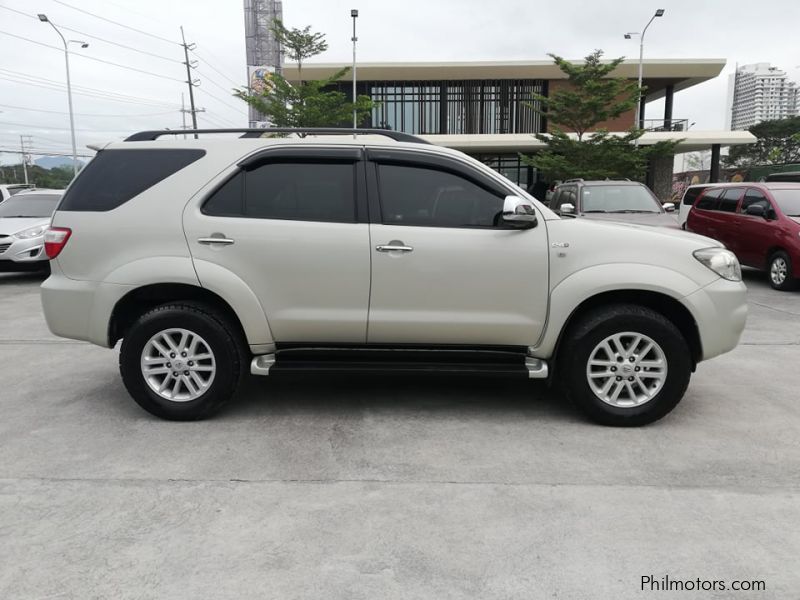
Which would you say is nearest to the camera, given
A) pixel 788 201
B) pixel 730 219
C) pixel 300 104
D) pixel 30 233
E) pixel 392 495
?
pixel 392 495

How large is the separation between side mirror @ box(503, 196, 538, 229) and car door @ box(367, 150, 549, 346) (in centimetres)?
7

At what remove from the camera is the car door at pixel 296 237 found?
4.12m

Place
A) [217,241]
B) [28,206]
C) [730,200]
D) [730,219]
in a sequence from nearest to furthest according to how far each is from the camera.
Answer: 1. [217,241]
2. [730,219]
3. [730,200]
4. [28,206]

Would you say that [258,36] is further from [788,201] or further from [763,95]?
[763,95]

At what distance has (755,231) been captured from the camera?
34.6ft

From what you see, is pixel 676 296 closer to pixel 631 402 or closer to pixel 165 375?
pixel 631 402

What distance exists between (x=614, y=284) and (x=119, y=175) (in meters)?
3.45

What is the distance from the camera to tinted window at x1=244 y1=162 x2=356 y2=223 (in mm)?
4215

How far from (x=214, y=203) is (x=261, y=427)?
1568 millimetres

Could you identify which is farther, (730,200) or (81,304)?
(730,200)

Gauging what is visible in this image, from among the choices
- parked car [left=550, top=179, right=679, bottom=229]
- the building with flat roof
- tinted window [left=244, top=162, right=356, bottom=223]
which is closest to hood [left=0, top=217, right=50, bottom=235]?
tinted window [left=244, top=162, right=356, bottom=223]

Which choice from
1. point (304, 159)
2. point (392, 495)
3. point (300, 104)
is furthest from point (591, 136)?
point (392, 495)

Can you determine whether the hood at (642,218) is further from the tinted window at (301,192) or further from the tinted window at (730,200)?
the tinted window at (301,192)

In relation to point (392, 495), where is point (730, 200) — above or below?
above
